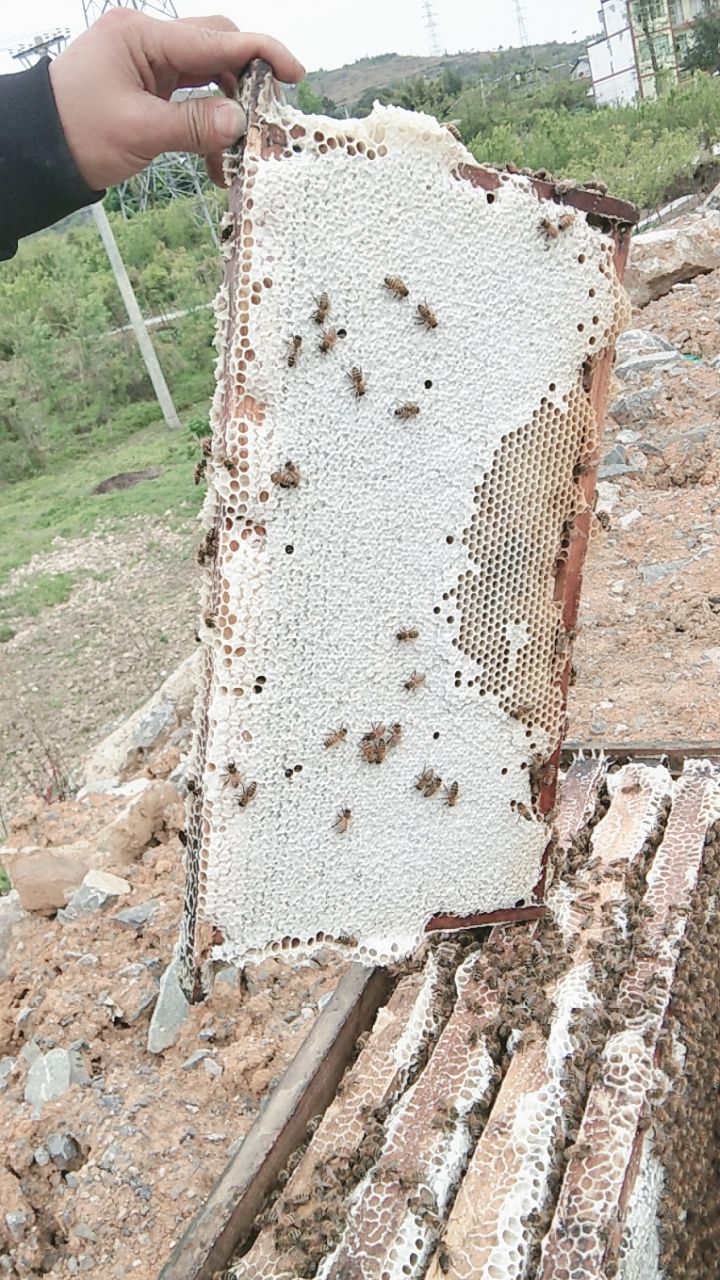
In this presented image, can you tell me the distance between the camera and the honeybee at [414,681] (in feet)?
5.18

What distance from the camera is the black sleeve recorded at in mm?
1433

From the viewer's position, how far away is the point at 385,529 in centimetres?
149

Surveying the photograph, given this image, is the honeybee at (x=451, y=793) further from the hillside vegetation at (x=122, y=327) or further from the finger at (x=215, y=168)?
the hillside vegetation at (x=122, y=327)

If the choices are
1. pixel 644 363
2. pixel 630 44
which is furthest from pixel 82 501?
pixel 630 44

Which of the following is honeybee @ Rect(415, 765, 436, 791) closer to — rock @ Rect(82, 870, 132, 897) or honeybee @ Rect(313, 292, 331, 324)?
honeybee @ Rect(313, 292, 331, 324)

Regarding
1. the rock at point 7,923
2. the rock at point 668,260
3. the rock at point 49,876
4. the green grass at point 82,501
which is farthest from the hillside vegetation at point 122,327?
the rock at point 49,876

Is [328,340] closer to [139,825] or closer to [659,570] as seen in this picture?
[139,825]

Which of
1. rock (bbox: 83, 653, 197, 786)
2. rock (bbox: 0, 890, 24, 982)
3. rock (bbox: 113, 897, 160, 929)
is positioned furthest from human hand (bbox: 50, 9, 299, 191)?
rock (bbox: 83, 653, 197, 786)

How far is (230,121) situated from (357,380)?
0.37 meters

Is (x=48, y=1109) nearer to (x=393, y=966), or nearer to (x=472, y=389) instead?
(x=393, y=966)

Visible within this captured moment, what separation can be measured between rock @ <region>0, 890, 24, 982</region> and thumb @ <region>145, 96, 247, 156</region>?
98.8 inches

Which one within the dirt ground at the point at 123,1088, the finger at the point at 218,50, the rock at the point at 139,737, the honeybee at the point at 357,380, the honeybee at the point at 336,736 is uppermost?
the finger at the point at 218,50

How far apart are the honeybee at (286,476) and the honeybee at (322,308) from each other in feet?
0.66

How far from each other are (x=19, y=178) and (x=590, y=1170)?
1714 millimetres
